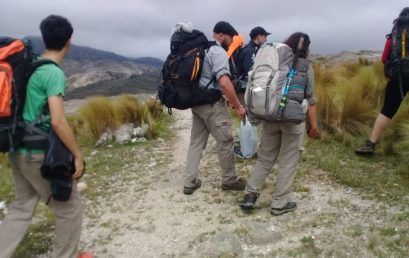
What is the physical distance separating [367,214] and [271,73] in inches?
67.7

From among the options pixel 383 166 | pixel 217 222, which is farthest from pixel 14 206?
pixel 383 166

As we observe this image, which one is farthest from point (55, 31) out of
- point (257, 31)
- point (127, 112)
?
point (127, 112)

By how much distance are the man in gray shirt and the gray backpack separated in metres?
0.56

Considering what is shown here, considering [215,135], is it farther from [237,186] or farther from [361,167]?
[361,167]

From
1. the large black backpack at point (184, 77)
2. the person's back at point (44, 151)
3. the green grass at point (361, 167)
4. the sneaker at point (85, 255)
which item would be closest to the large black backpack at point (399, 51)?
the green grass at point (361, 167)

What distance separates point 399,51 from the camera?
17.1 feet

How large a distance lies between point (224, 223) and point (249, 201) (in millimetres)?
373

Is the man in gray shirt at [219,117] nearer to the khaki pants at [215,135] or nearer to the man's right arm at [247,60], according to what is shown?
the khaki pants at [215,135]

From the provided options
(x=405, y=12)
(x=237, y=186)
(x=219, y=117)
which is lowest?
(x=237, y=186)

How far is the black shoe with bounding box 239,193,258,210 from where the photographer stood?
477 centimetres

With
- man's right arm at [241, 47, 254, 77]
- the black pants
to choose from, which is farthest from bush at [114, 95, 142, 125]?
the black pants

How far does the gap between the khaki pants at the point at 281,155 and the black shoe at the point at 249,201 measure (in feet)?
0.17

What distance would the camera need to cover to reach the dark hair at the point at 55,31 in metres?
3.30

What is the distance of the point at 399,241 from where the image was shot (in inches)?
157
